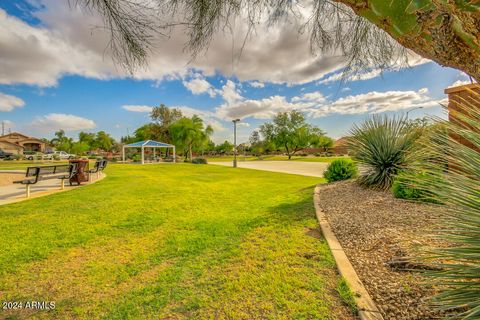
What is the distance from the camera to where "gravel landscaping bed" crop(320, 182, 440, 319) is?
6.76ft

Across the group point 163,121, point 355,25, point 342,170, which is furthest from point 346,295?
point 163,121

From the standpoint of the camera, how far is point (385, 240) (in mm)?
3289

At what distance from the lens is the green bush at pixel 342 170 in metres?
9.14

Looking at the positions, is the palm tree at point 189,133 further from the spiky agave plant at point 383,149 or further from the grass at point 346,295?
the grass at point 346,295

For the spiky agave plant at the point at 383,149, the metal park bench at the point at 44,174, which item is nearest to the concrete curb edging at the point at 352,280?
the spiky agave plant at the point at 383,149

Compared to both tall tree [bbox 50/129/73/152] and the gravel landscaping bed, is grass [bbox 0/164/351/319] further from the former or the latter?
tall tree [bbox 50/129/73/152]

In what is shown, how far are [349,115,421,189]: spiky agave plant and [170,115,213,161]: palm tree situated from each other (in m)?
35.4

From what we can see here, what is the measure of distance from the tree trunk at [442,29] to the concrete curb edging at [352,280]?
1925 millimetres

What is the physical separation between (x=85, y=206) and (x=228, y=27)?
5923 mm

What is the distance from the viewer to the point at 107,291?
250 cm

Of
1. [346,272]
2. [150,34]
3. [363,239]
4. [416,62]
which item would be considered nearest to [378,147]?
[416,62]

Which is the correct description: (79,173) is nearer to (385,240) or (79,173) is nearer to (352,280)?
(352,280)

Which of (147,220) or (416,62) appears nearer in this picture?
(416,62)

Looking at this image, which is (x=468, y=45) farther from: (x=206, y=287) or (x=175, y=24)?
(x=175, y=24)
